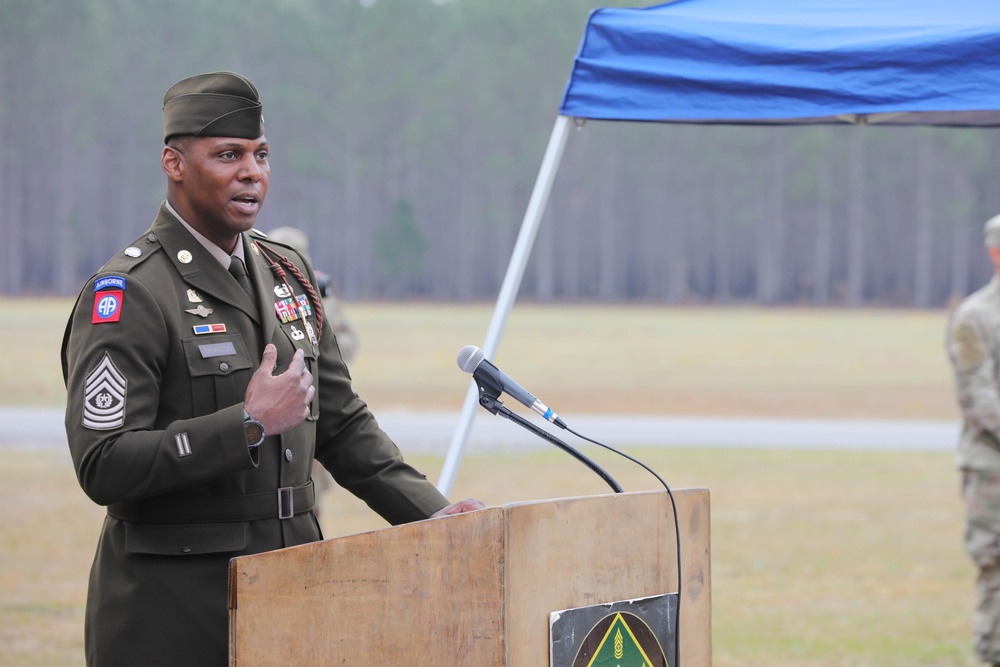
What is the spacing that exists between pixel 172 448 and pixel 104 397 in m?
0.15

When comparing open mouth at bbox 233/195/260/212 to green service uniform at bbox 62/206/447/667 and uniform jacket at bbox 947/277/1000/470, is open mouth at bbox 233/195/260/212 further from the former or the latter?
uniform jacket at bbox 947/277/1000/470

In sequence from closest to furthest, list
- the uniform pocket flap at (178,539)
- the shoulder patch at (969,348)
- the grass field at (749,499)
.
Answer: the uniform pocket flap at (178,539) → the shoulder patch at (969,348) → the grass field at (749,499)

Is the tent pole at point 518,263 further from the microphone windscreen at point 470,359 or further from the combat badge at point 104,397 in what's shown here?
the combat badge at point 104,397

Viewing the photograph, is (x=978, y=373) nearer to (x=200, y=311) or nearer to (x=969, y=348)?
(x=969, y=348)

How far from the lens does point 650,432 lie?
48.1 ft

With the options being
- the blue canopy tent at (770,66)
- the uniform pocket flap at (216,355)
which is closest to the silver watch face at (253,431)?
the uniform pocket flap at (216,355)

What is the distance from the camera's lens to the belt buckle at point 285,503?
7.64ft

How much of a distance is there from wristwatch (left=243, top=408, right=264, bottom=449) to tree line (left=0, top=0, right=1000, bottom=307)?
55116 mm

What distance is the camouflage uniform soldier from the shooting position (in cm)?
508

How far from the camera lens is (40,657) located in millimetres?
5402

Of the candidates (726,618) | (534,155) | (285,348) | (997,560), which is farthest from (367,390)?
(534,155)

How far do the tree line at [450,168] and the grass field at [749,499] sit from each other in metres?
33.4

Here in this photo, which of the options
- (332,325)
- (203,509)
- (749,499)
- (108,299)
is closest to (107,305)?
(108,299)

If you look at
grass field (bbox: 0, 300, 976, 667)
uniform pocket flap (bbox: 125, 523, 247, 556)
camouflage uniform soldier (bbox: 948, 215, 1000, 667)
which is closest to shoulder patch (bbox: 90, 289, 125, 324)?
uniform pocket flap (bbox: 125, 523, 247, 556)
